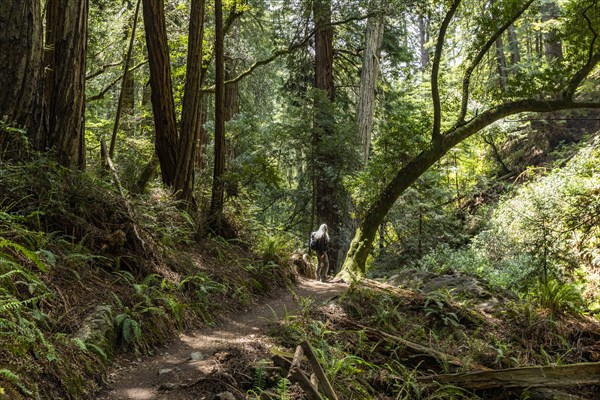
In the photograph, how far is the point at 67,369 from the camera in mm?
3316

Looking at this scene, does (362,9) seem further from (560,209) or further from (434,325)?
(434,325)

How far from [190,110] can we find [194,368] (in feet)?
18.5

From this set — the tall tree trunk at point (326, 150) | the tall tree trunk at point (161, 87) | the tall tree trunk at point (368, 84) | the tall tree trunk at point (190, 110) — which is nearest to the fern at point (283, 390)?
A: the tall tree trunk at point (190, 110)

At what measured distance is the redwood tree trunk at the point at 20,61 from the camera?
5508mm

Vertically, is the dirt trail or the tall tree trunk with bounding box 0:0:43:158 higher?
the tall tree trunk with bounding box 0:0:43:158

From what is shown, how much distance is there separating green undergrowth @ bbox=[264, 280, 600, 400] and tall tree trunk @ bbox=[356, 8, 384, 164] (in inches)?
321

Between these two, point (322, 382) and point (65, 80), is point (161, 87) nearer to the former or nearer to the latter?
point (65, 80)

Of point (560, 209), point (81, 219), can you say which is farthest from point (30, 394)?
point (560, 209)

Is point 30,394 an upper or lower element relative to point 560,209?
lower

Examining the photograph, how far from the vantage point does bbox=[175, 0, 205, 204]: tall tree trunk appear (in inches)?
338

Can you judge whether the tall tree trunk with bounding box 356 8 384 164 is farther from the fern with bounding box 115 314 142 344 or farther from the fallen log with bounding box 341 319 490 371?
the fern with bounding box 115 314 142 344

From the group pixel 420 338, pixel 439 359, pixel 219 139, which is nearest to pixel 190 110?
pixel 219 139

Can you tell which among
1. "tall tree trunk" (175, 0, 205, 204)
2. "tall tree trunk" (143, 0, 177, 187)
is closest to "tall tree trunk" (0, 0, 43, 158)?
"tall tree trunk" (143, 0, 177, 187)

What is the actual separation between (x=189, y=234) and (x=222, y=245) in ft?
2.90
